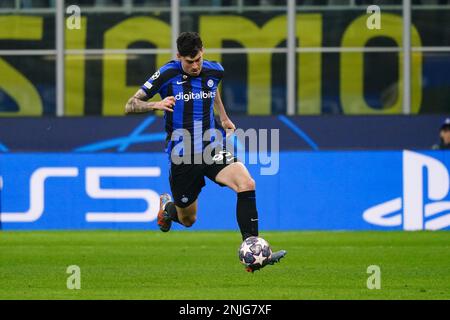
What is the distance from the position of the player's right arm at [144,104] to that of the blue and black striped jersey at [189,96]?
0.19m

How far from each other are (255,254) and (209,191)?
309 inches

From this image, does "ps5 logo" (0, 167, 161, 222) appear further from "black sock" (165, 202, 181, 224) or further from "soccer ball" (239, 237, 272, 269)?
"soccer ball" (239, 237, 272, 269)

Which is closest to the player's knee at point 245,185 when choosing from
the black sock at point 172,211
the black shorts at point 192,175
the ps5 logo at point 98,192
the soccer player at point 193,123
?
the soccer player at point 193,123

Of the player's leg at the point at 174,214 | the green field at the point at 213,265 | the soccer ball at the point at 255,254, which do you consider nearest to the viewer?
the green field at the point at 213,265

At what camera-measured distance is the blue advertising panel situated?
1831 cm

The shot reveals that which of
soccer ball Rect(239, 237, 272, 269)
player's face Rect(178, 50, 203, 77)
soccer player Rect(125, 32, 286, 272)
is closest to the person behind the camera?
soccer ball Rect(239, 237, 272, 269)

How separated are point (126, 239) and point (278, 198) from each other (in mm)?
2804

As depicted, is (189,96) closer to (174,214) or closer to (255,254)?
(174,214)

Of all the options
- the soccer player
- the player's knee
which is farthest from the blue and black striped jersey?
the player's knee

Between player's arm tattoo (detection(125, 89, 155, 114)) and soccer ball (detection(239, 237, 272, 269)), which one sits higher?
player's arm tattoo (detection(125, 89, 155, 114))

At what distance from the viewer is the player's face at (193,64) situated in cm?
Answer: 1124

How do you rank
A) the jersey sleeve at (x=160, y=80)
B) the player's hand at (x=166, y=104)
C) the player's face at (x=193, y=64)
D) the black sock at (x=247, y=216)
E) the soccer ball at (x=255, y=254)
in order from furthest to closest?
the jersey sleeve at (x=160, y=80)
the player's face at (x=193, y=64)
the black sock at (x=247, y=216)
the player's hand at (x=166, y=104)
the soccer ball at (x=255, y=254)

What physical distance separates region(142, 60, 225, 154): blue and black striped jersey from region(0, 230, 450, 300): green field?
1429 mm

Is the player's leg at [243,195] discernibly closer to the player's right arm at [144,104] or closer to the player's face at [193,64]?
the player's right arm at [144,104]
